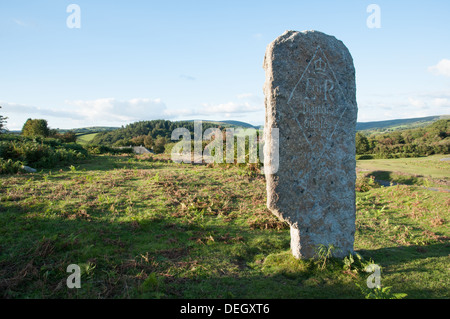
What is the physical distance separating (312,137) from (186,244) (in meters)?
3.31

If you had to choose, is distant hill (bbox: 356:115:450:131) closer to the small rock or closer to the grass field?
the grass field

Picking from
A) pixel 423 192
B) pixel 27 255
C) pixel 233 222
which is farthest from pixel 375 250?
pixel 27 255

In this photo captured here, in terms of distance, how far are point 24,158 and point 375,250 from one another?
13.4m

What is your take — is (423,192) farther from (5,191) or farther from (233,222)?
(5,191)

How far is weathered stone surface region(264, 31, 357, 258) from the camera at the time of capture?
4672 millimetres

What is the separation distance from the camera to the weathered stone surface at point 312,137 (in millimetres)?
4672

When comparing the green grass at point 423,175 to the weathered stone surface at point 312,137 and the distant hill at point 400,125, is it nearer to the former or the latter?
the weathered stone surface at point 312,137

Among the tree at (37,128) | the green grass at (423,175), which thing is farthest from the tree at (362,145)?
the tree at (37,128)

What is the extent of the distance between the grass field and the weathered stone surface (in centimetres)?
66

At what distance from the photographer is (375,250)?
5.59 metres


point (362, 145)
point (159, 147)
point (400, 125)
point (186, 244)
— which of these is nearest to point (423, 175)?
point (186, 244)

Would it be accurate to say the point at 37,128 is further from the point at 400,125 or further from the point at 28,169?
the point at 400,125

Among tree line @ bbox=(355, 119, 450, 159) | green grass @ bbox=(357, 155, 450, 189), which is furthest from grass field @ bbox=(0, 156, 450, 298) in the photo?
tree line @ bbox=(355, 119, 450, 159)

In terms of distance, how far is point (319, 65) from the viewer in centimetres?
488
